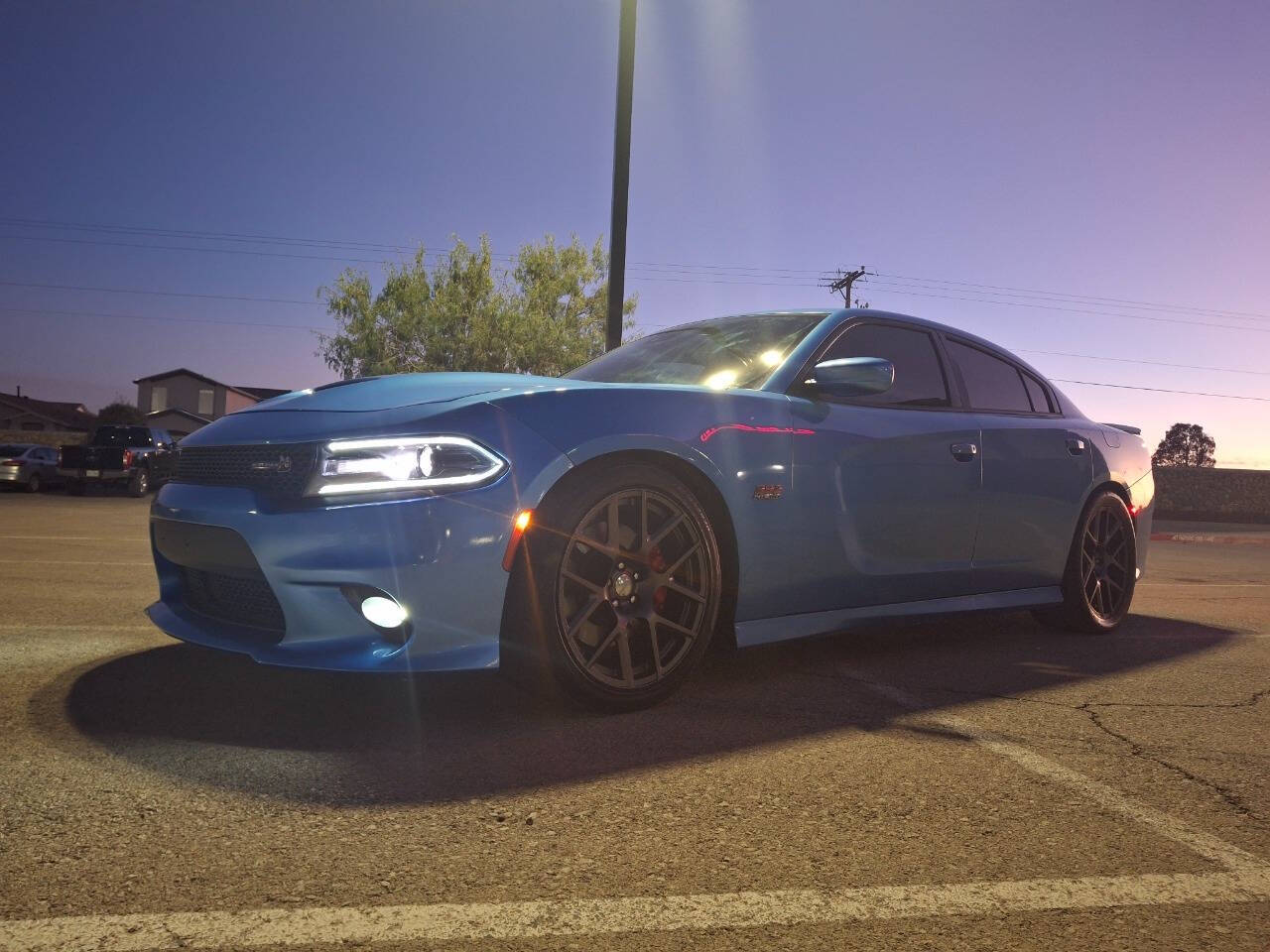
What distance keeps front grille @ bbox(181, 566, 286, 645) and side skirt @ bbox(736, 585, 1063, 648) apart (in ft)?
5.16

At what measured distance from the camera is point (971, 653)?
15.7ft

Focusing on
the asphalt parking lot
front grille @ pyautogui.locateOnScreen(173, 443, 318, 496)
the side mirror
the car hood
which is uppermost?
the side mirror

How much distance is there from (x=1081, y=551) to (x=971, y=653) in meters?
0.96

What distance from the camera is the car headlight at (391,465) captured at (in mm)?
2934

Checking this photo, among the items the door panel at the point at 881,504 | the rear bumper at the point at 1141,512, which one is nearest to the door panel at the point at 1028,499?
the door panel at the point at 881,504

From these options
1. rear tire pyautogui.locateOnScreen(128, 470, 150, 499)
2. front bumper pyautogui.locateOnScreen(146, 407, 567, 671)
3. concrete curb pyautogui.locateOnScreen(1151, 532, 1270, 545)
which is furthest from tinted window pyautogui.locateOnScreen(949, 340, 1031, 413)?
rear tire pyautogui.locateOnScreen(128, 470, 150, 499)

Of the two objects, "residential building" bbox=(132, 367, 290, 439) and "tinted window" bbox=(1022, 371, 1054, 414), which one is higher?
"residential building" bbox=(132, 367, 290, 439)

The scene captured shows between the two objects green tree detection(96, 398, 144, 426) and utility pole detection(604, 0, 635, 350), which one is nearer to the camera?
utility pole detection(604, 0, 635, 350)

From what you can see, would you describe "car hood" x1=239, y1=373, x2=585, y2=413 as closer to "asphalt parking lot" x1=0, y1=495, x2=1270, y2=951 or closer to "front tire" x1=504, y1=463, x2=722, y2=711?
"front tire" x1=504, y1=463, x2=722, y2=711

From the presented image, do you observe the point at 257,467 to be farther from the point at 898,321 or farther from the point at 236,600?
the point at 898,321

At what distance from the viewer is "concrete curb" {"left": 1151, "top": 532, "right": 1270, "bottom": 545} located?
696 inches

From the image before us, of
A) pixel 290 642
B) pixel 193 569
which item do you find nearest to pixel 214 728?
pixel 290 642

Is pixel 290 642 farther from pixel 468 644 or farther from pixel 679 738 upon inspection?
pixel 679 738

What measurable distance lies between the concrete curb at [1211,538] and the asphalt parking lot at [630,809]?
15340 millimetres
